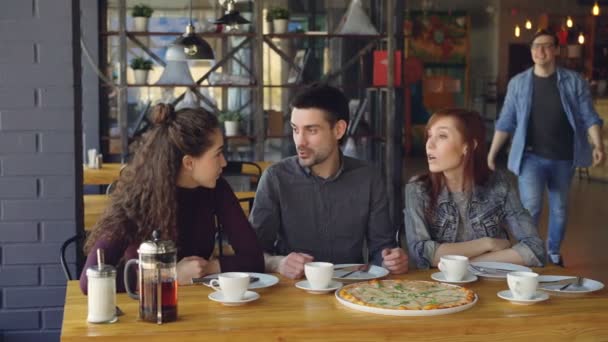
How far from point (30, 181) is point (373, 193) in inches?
56.0

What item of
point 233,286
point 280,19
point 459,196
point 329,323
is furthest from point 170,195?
point 280,19

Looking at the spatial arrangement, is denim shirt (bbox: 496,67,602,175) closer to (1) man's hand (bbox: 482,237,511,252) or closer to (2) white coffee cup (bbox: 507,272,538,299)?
(1) man's hand (bbox: 482,237,511,252)

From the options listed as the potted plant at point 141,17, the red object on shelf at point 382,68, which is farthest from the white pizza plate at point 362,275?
the potted plant at point 141,17

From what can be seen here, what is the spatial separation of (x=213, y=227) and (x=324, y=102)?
0.68 m

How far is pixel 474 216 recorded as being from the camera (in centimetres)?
327

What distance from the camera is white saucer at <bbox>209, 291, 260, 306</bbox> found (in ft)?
7.57

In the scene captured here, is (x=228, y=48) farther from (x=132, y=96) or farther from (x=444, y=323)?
(x=444, y=323)

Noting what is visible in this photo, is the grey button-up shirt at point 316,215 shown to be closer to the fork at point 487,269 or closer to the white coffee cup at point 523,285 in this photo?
the fork at point 487,269

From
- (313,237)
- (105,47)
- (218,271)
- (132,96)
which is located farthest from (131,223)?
(132,96)

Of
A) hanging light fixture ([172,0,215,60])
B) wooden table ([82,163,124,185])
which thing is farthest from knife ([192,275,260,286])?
hanging light fixture ([172,0,215,60])

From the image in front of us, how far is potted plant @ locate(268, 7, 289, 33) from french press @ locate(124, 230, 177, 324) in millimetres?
6155

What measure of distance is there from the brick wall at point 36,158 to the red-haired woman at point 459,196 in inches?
56.7

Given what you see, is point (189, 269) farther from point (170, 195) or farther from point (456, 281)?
point (456, 281)

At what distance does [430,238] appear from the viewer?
3236mm
